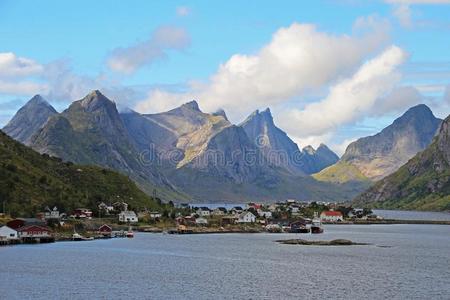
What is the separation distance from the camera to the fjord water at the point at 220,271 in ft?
310

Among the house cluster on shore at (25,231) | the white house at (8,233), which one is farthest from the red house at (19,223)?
the white house at (8,233)

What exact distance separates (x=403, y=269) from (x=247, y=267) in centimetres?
2679

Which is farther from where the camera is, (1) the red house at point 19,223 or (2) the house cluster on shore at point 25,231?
(1) the red house at point 19,223

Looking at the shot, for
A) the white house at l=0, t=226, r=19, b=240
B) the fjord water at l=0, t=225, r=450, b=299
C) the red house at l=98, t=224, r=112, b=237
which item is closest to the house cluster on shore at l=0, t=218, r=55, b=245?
the white house at l=0, t=226, r=19, b=240

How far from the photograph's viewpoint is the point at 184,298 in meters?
89.6

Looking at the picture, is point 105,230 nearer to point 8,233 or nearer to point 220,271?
point 8,233

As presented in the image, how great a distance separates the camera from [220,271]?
389ft

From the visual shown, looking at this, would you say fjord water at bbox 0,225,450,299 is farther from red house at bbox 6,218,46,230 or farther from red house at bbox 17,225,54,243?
red house at bbox 6,218,46,230

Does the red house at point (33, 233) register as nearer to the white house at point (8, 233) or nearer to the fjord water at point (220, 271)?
the white house at point (8, 233)

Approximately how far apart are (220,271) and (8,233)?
67.1 metres

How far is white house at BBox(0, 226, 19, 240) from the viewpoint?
163 meters

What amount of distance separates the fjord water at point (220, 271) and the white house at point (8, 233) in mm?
8250

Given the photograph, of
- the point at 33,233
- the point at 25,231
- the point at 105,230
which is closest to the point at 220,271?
the point at 33,233

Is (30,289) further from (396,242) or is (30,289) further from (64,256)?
(396,242)
